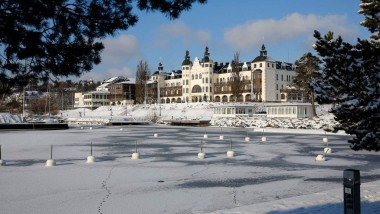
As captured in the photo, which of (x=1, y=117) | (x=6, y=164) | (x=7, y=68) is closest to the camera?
(x=7, y=68)

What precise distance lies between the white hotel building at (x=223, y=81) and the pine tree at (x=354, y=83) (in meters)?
87.6

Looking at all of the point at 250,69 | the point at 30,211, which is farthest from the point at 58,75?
the point at 250,69

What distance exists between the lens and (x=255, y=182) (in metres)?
14.8

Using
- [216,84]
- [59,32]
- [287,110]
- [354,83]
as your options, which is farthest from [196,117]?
[59,32]

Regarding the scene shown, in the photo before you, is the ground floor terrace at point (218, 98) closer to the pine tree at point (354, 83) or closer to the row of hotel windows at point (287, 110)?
the row of hotel windows at point (287, 110)

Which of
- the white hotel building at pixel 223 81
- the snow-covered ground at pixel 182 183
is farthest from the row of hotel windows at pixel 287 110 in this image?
the snow-covered ground at pixel 182 183

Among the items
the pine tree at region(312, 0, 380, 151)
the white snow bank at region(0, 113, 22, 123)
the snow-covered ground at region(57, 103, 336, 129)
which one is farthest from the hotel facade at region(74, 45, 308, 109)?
the pine tree at region(312, 0, 380, 151)

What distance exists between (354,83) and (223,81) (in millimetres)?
106313

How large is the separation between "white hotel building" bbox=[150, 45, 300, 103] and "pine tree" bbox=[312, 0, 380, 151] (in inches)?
3448

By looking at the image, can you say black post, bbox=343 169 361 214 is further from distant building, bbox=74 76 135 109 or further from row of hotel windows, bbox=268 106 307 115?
distant building, bbox=74 76 135 109

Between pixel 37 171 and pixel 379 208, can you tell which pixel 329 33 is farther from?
pixel 37 171

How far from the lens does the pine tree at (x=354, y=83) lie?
33.6ft

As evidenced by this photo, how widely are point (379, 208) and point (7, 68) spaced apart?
923cm

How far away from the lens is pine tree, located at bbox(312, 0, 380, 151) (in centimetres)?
1023
